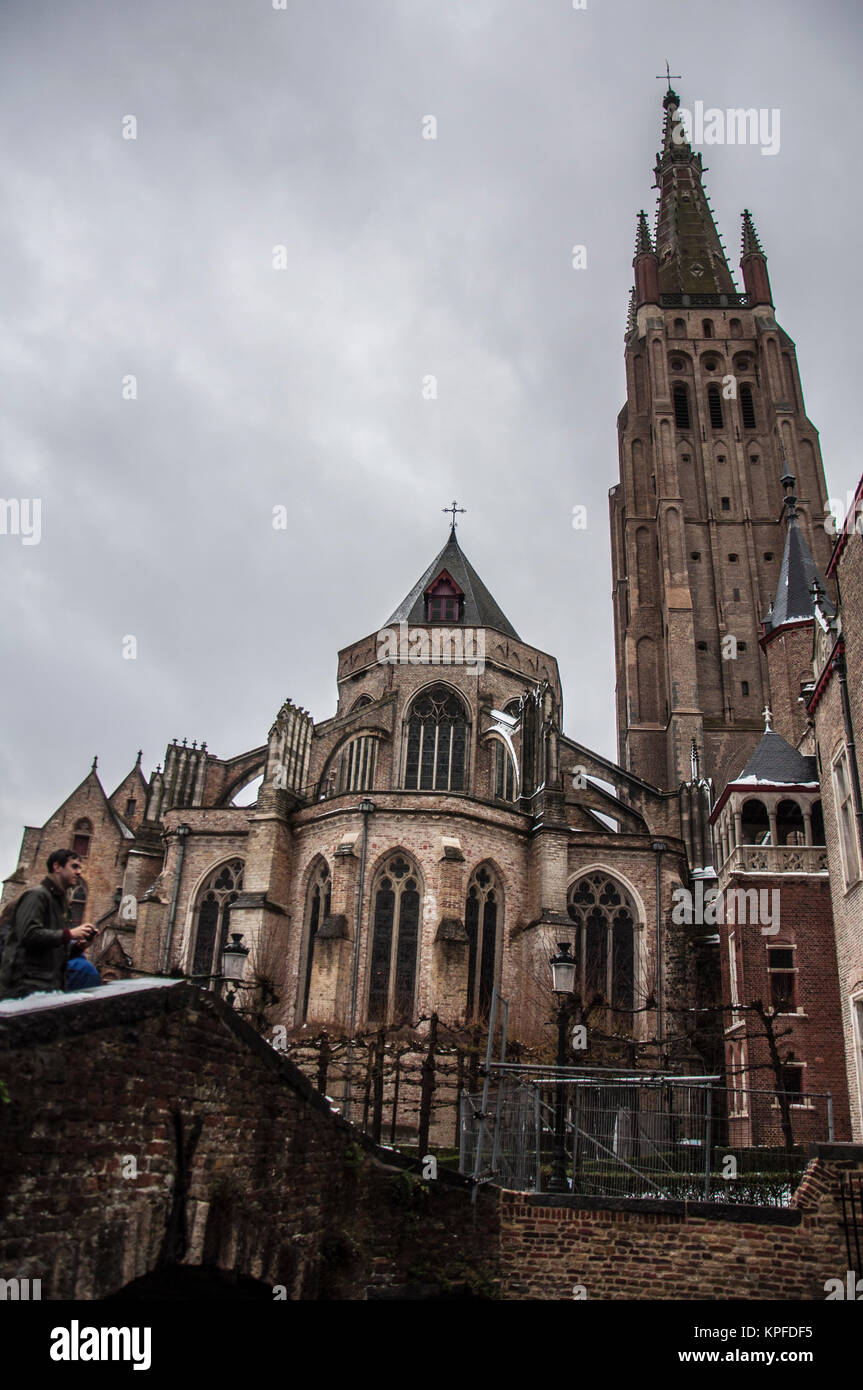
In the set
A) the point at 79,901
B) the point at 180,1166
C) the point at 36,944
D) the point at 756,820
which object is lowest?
the point at 180,1166

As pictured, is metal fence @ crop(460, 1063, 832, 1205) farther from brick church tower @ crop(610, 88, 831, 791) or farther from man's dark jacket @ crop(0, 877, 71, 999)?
brick church tower @ crop(610, 88, 831, 791)

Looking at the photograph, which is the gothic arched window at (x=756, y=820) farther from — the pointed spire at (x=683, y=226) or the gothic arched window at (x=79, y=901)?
the pointed spire at (x=683, y=226)

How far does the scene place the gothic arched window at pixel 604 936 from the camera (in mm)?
29062

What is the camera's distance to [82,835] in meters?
40.5

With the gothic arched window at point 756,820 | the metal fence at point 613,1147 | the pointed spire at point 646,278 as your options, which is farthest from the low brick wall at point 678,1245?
the pointed spire at point 646,278

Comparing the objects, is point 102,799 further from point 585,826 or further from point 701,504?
point 701,504

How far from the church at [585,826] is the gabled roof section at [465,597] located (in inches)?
6.7

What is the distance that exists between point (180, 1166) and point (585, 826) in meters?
27.7

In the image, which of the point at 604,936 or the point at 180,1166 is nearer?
the point at 180,1166

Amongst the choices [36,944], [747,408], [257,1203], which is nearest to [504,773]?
[257,1203]

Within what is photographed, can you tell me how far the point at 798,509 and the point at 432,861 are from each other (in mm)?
28531

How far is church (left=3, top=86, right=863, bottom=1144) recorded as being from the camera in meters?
21.0

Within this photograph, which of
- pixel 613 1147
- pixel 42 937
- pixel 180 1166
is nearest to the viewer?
pixel 42 937
